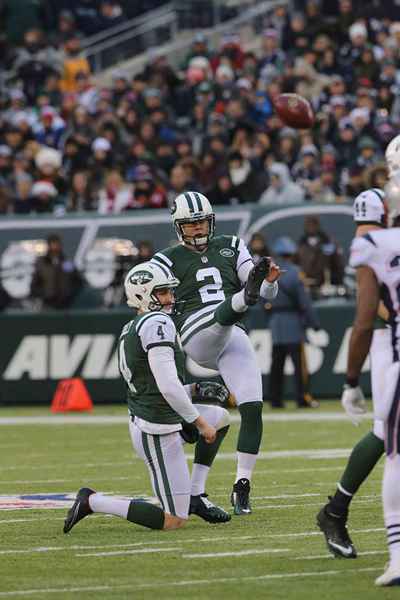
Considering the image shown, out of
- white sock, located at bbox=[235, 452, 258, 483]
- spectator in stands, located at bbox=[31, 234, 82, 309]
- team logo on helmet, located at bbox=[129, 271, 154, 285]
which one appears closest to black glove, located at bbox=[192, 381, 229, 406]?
white sock, located at bbox=[235, 452, 258, 483]

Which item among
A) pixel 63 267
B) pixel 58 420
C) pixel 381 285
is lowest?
pixel 58 420

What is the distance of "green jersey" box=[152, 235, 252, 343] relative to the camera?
942 centimetres

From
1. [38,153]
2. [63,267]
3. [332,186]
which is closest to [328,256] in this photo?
[332,186]

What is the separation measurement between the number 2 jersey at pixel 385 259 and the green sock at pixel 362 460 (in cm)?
57

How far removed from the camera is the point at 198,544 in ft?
25.8

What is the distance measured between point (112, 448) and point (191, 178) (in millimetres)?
6879

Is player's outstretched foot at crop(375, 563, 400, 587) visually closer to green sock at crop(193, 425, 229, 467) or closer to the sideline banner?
green sock at crop(193, 425, 229, 467)

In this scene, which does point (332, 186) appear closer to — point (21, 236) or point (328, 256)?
point (328, 256)

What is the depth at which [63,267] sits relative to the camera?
19266 millimetres

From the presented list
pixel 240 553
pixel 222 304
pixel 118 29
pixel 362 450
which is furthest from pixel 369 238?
pixel 118 29

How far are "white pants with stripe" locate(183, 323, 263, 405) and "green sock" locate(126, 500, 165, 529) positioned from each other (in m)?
1.11

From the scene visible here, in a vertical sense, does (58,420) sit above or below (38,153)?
below

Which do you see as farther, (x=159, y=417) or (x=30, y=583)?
(x=159, y=417)

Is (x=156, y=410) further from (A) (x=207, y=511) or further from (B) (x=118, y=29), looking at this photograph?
(B) (x=118, y=29)
